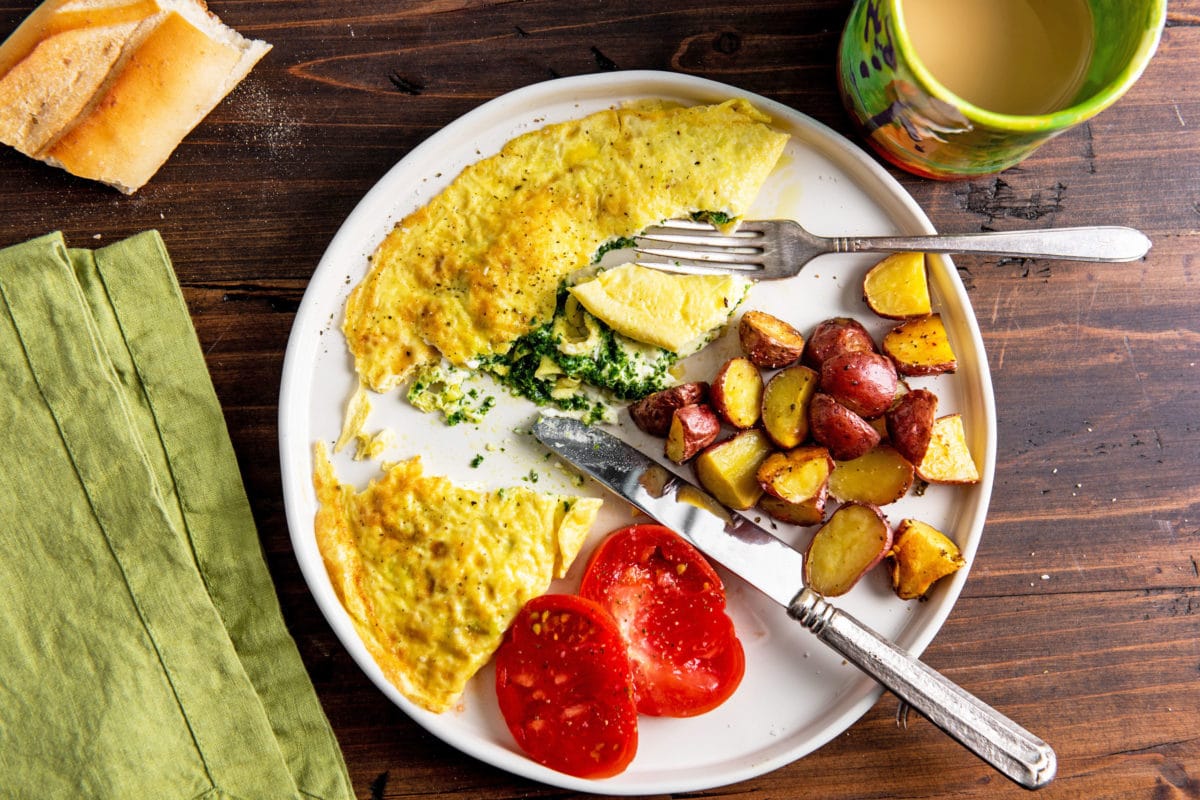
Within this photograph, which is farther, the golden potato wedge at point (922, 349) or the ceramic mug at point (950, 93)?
the golden potato wedge at point (922, 349)

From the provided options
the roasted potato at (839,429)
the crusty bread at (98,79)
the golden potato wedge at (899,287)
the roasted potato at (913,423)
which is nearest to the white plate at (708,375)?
the golden potato wedge at (899,287)

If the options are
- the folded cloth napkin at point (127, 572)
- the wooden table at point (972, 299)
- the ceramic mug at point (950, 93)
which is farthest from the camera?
the wooden table at point (972, 299)

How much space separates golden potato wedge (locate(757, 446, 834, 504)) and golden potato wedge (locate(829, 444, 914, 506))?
8 cm

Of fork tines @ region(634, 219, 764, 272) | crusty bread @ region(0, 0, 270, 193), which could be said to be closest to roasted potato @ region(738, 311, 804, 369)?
fork tines @ region(634, 219, 764, 272)

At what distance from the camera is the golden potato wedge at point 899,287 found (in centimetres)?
232

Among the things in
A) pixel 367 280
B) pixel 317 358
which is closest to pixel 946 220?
pixel 367 280

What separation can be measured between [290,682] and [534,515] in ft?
2.65

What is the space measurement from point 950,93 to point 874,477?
0.98m

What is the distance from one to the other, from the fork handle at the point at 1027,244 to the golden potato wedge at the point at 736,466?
0.57m

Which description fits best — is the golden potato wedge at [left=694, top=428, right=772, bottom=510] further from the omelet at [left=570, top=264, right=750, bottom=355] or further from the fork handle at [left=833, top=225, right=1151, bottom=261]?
the fork handle at [left=833, top=225, right=1151, bottom=261]

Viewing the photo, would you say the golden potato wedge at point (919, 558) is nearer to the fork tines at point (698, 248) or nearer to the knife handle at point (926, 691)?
the knife handle at point (926, 691)

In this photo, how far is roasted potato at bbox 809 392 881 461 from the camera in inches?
86.1

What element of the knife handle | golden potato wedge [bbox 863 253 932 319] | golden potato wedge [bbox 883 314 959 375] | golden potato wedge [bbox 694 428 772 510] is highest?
golden potato wedge [bbox 863 253 932 319]

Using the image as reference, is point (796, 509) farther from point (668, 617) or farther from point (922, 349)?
point (922, 349)
